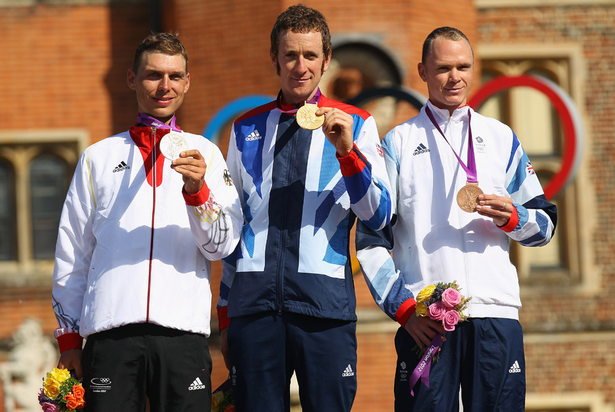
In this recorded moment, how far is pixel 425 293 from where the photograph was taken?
317 cm

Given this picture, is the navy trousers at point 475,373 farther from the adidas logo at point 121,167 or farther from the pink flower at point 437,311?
the adidas logo at point 121,167

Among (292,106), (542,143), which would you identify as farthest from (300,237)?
(542,143)

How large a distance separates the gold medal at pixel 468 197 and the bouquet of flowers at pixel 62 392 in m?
1.68

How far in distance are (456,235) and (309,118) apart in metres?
0.77

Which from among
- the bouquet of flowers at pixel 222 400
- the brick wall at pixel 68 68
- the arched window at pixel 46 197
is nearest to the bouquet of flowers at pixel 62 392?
the bouquet of flowers at pixel 222 400

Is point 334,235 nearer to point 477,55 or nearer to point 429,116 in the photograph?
point 429,116

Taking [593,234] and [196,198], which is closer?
[196,198]

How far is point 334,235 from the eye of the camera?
11.0ft

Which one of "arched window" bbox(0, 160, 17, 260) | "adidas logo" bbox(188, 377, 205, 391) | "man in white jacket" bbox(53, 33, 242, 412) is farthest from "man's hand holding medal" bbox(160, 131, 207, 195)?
"arched window" bbox(0, 160, 17, 260)

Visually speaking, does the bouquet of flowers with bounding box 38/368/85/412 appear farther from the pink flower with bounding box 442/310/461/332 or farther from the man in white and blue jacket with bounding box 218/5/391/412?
the pink flower with bounding box 442/310/461/332

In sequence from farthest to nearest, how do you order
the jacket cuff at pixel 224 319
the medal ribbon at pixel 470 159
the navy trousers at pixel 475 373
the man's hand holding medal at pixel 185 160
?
the jacket cuff at pixel 224 319, the medal ribbon at pixel 470 159, the navy trousers at pixel 475 373, the man's hand holding medal at pixel 185 160

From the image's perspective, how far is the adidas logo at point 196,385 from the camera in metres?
3.23

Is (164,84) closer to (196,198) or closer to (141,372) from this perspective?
(196,198)

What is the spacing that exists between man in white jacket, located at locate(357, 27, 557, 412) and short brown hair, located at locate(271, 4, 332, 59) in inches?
17.2
